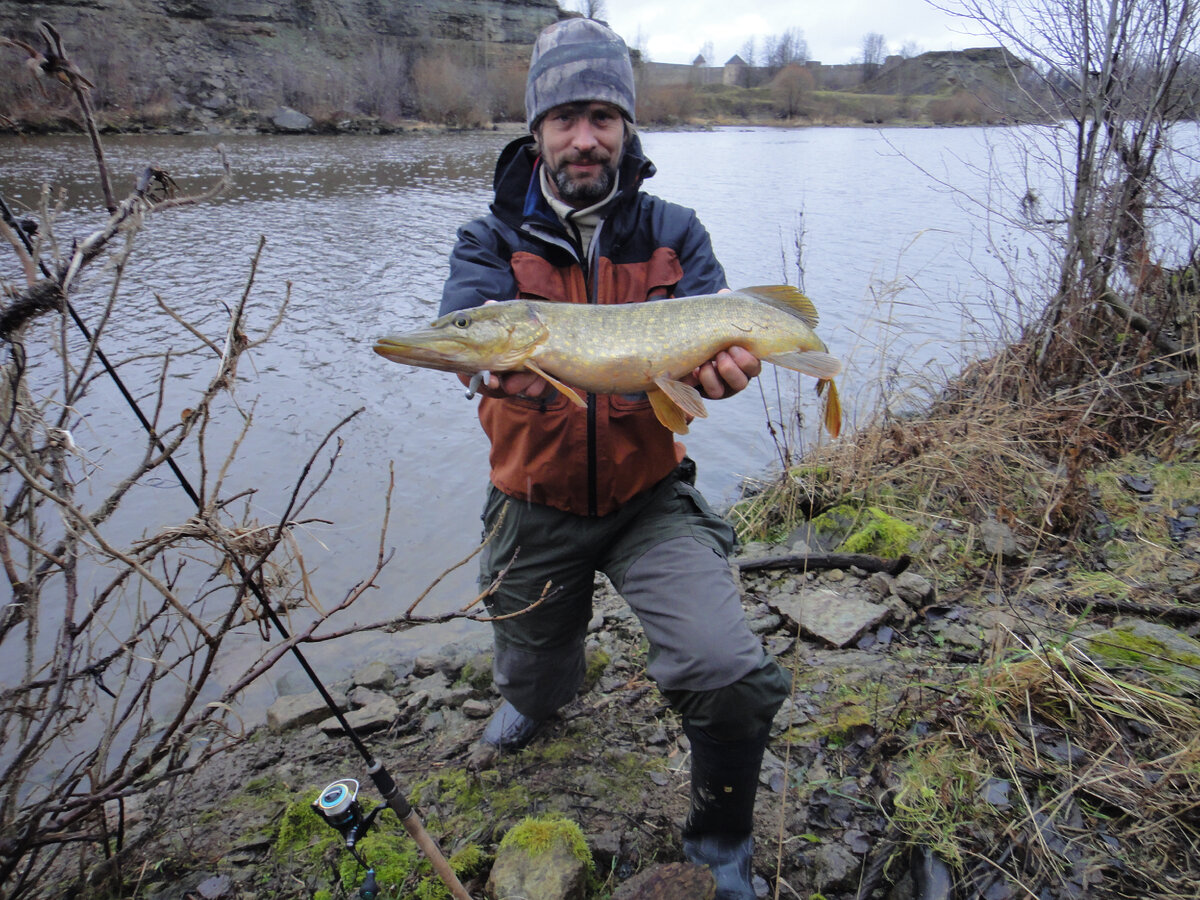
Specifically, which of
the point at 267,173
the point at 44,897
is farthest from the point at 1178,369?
the point at 267,173

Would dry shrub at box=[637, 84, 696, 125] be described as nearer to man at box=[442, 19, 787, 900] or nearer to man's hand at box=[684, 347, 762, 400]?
man at box=[442, 19, 787, 900]

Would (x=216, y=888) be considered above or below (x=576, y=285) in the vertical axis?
below

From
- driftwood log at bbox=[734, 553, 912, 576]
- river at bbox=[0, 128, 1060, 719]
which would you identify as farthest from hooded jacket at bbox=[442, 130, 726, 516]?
driftwood log at bbox=[734, 553, 912, 576]

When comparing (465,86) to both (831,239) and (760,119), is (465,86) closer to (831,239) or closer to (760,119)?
(760,119)

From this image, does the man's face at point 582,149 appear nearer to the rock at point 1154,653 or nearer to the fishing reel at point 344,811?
the fishing reel at point 344,811

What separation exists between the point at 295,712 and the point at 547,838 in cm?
180

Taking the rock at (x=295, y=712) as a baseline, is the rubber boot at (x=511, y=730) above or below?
above

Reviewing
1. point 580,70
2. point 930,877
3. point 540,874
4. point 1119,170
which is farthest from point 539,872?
point 1119,170

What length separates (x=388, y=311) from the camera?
1001 cm

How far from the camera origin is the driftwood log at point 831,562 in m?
4.27

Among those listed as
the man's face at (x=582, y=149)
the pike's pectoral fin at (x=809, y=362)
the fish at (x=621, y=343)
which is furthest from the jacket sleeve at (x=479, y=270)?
the pike's pectoral fin at (x=809, y=362)

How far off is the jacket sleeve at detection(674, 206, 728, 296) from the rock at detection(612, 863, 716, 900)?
2.05 metres

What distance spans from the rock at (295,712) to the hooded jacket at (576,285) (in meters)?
1.77

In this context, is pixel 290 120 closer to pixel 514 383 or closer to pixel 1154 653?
pixel 514 383
